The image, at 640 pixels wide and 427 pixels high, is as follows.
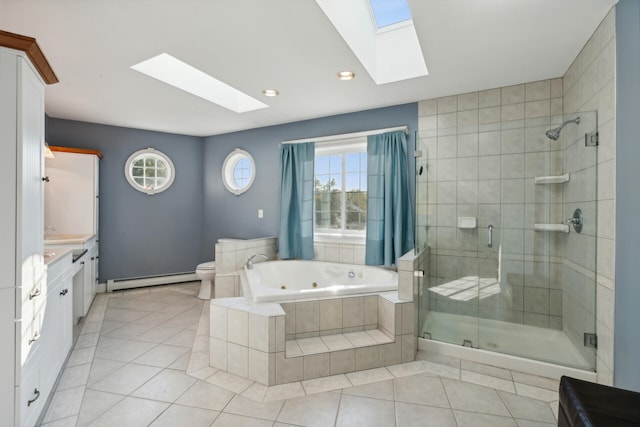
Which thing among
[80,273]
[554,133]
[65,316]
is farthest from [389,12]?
[80,273]

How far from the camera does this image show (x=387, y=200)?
333 centimetres

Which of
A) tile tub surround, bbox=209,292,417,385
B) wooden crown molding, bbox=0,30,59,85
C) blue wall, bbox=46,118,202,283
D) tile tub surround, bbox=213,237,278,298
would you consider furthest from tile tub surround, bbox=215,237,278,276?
wooden crown molding, bbox=0,30,59,85

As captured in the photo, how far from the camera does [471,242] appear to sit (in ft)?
9.32

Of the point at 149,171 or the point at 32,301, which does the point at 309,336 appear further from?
the point at 149,171

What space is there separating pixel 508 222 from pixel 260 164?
122 inches

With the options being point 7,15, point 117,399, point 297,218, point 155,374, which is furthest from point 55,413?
point 297,218

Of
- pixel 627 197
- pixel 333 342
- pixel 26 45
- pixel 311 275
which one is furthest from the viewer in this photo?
pixel 311 275

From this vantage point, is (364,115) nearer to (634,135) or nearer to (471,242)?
(471,242)

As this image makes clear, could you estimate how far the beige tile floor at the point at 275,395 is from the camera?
1760 millimetres

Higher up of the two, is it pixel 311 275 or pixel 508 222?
pixel 508 222

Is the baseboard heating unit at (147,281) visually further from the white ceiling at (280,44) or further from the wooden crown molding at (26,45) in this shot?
the wooden crown molding at (26,45)

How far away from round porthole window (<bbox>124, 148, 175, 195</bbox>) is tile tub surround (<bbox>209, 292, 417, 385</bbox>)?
3.02m

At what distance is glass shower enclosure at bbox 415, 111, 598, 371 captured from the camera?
2.22m

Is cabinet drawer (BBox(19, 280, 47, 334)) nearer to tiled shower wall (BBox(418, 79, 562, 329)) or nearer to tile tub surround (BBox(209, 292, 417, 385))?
tile tub surround (BBox(209, 292, 417, 385))
